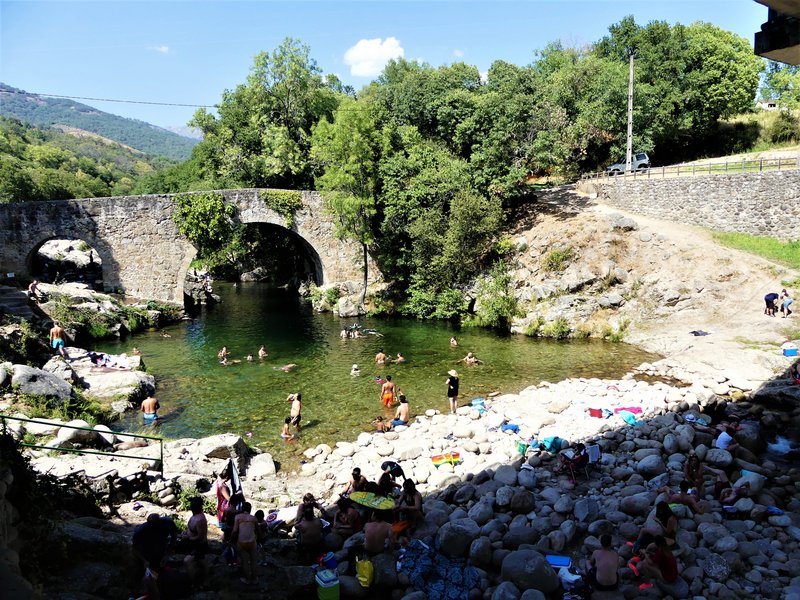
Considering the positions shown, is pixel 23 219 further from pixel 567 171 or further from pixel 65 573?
pixel 567 171

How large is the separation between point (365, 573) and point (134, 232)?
25483 millimetres

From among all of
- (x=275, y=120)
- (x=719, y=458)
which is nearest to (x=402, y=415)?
(x=719, y=458)

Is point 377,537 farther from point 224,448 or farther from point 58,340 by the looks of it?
point 58,340

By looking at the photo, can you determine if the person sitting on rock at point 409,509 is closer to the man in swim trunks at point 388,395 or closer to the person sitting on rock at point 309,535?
the person sitting on rock at point 309,535

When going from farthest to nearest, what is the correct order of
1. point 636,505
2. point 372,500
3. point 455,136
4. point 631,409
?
point 455,136, point 631,409, point 372,500, point 636,505

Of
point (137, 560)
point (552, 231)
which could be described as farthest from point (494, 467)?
point (552, 231)

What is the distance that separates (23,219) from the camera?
85.8 feet

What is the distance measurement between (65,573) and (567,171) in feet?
125

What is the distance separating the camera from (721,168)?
2614 centimetres

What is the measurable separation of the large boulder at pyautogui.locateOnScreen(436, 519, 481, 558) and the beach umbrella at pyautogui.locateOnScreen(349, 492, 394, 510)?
111 cm

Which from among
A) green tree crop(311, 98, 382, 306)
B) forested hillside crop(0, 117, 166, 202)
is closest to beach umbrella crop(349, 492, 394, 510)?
green tree crop(311, 98, 382, 306)

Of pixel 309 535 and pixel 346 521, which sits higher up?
pixel 309 535

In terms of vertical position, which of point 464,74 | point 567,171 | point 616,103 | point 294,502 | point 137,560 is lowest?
point 294,502

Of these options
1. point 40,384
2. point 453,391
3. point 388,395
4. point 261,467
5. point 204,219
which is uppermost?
point 204,219
